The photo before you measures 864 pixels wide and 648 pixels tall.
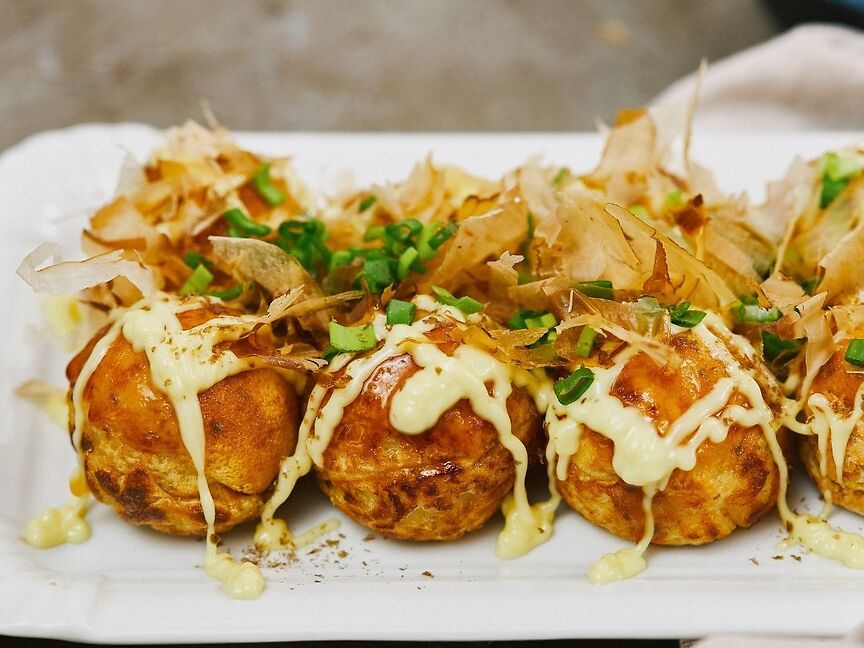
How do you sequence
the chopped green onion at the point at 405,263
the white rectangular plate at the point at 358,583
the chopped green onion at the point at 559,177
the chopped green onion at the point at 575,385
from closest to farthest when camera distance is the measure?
the white rectangular plate at the point at 358,583
the chopped green onion at the point at 575,385
the chopped green onion at the point at 405,263
the chopped green onion at the point at 559,177

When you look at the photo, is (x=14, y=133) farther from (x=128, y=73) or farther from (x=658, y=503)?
(x=658, y=503)

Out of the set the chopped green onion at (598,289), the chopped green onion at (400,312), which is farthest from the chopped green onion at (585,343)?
the chopped green onion at (400,312)

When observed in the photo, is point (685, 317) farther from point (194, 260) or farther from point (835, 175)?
point (194, 260)

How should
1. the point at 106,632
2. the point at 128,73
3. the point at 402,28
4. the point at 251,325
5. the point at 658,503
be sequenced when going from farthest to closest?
the point at 402,28, the point at 128,73, the point at 251,325, the point at 658,503, the point at 106,632

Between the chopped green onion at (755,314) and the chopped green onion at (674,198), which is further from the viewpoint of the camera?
the chopped green onion at (674,198)

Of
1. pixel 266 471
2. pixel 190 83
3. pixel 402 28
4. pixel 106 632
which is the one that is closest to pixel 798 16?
pixel 402 28

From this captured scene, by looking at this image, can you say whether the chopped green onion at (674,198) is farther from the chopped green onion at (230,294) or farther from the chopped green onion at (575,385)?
the chopped green onion at (230,294)

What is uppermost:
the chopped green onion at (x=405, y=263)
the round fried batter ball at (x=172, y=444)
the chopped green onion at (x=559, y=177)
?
the chopped green onion at (x=559, y=177)
